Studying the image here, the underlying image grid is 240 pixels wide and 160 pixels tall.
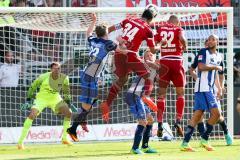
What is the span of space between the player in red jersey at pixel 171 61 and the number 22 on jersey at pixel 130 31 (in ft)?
7.02

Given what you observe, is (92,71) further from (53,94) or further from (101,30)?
(53,94)

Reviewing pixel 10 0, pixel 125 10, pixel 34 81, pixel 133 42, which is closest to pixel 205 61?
pixel 133 42

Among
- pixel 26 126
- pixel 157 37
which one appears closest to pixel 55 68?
pixel 26 126

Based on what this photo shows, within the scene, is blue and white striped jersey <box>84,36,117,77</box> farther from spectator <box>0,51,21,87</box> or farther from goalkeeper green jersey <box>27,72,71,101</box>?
spectator <box>0,51,21,87</box>

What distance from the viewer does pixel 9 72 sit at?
22.1 m

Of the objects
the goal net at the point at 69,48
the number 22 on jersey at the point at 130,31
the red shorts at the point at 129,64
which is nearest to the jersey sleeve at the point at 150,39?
the number 22 on jersey at the point at 130,31

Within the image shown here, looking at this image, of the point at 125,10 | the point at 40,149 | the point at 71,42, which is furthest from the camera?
the point at 71,42

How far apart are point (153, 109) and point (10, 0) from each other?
6.86m

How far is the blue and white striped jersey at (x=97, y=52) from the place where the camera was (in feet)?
60.0

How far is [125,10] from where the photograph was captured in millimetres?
20719

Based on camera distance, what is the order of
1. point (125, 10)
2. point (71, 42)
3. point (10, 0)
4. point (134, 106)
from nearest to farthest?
point (134, 106) < point (125, 10) < point (71, 42) < point (10, 0)

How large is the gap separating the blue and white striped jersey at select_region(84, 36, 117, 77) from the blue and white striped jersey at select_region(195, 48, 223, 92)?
5.66 feet

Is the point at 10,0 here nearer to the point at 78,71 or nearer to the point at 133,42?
the point at 78,71

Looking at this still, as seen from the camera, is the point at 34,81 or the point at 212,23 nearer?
the point at 34,81
